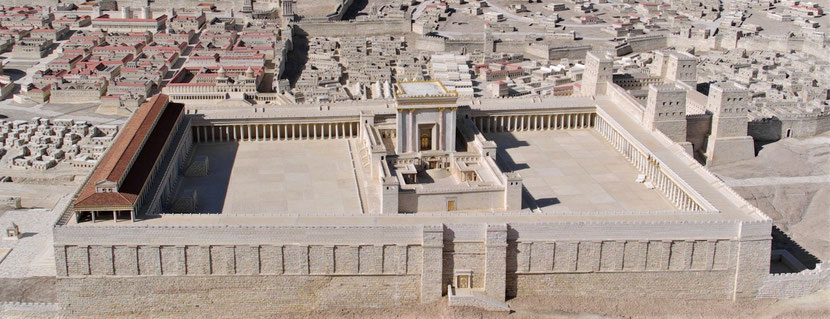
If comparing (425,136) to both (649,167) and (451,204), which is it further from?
(649,167)

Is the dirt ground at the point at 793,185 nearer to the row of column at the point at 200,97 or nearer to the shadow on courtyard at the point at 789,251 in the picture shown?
the shadow on courtyard at the point at 789,251

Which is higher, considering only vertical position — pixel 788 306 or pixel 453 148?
pixel 453 148

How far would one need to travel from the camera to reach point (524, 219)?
64.9 meters

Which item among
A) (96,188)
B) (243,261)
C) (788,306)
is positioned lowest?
(788,306)

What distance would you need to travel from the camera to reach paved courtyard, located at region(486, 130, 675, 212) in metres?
74.8

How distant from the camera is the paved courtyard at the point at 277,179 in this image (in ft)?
239

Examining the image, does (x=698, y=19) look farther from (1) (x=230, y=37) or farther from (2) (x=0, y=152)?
(2) (x=0, y=152)

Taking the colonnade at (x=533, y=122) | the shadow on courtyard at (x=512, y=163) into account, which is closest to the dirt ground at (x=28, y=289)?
the shadow on courtyard at (x=512, y=163)

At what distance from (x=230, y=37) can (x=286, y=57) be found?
14769 millimetres

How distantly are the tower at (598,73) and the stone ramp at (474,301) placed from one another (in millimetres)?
43470

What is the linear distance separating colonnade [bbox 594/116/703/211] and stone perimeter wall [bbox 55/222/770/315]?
6.83 metres

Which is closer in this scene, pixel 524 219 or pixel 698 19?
pixel 524 219

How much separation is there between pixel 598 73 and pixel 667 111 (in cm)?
1396

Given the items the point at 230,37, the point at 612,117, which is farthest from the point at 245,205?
the point at 230,37
